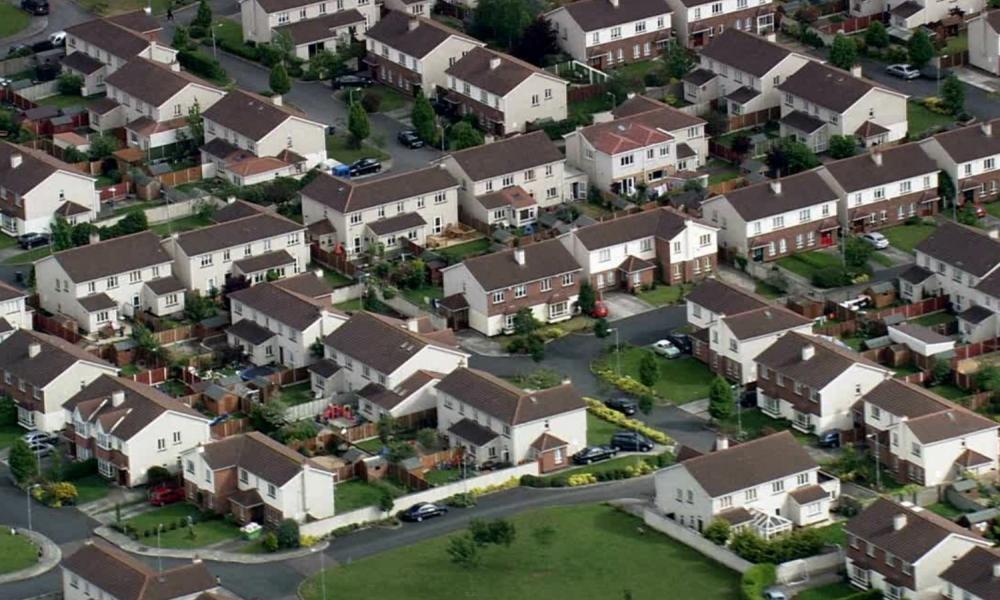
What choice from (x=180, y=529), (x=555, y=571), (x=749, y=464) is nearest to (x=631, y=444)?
(x=749, y=464)

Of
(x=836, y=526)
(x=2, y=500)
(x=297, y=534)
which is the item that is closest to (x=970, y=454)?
(x=836, y=526)

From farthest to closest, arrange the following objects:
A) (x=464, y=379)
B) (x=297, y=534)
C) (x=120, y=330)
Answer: (x=120, y=330), (x=464, y=379), (x=297, y=534)

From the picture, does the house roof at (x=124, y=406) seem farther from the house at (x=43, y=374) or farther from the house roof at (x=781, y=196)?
the house roof at (x=781, y=196)

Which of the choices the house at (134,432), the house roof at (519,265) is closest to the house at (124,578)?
the house at (134,432)

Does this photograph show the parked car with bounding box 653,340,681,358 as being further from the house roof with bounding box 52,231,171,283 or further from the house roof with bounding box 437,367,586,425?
the house roof with bounding box 52,231,171,283

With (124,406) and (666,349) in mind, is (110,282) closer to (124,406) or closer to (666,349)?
(124,406)

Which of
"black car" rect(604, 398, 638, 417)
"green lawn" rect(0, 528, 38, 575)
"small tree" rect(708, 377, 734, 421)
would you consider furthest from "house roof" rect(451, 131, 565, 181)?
"green lawn" rect(0, 528, 38, 575)

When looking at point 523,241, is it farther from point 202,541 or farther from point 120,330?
point 202,541

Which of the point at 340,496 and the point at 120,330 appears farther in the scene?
the point at 120,330
